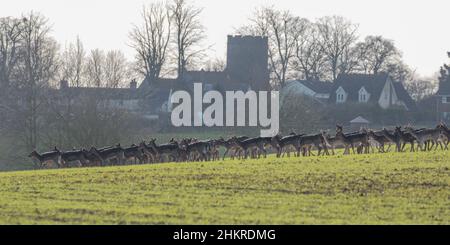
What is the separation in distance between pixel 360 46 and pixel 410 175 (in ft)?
260

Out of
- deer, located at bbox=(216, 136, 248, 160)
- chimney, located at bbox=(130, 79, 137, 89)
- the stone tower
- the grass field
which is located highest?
the stone tower

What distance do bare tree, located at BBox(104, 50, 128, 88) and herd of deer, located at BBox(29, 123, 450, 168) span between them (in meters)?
33.8

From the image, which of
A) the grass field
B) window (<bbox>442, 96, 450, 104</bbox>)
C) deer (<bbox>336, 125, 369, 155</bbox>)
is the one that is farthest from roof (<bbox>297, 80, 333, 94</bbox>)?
the grass field

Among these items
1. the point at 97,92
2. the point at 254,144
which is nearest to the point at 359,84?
the point at 97,92

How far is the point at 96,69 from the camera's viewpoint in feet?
269

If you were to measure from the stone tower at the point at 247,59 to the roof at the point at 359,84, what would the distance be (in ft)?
27.8

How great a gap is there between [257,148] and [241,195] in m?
20.9

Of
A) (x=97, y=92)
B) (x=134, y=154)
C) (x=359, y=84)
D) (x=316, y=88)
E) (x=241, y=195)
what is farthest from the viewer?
(x=316, y=88)

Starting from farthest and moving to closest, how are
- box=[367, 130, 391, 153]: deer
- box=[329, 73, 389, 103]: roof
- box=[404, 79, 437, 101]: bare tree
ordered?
1. box=[404, 79, 437, 101]: bare tree
2. box=[329, 73, 389, 103]: roof
3. box=[367, 130, 391, 153]: deer

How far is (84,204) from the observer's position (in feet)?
72.3

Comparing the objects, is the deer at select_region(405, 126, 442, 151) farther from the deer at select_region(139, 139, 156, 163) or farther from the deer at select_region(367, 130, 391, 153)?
the deer at select_region(139, 139, 156, 163)

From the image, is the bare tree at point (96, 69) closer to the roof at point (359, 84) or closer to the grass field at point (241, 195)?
the roof at point (359, 84)

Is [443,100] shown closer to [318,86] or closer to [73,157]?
[318,86]

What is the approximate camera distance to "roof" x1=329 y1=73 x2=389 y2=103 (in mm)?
101875
